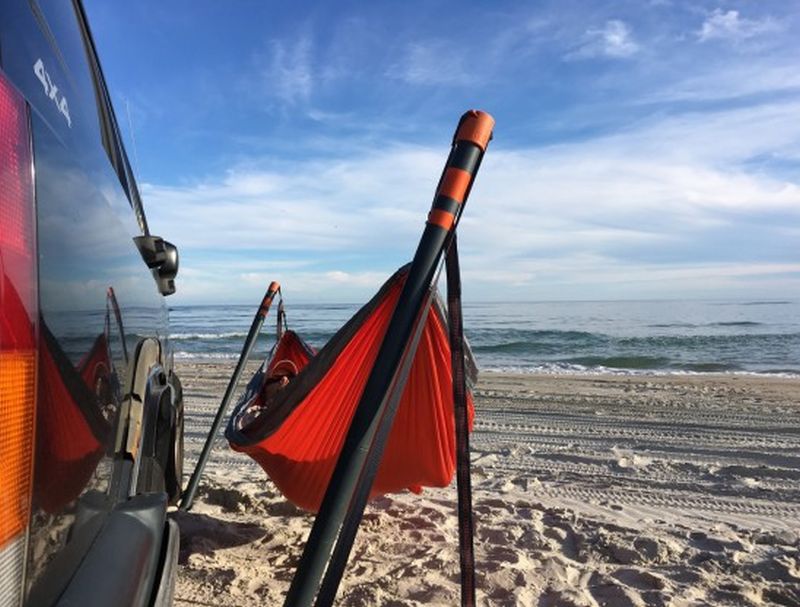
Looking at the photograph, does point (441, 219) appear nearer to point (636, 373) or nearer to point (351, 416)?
point (351, 416)

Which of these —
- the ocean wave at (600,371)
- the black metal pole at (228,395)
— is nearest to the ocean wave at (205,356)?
the ocean wave at (600,371)

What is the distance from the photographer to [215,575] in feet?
10.5

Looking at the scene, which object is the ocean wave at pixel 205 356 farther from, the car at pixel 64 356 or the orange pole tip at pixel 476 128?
the orange pole tip at pixel 476 128

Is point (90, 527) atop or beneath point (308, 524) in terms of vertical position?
atop

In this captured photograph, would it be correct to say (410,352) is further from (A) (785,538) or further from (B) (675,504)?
(B) (675,504)

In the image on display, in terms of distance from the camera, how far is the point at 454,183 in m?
1.52

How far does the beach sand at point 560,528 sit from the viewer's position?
3041 mm

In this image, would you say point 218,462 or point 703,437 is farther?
point 703,437

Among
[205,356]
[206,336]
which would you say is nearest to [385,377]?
[205,356]

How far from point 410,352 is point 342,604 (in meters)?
1.88

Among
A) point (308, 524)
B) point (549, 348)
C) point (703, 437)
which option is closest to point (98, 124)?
point (308, 524)

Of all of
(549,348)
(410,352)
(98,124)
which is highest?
(98,124)

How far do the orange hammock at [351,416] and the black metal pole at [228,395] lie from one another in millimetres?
912

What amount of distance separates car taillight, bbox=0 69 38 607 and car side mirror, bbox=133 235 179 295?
126 centimetres
